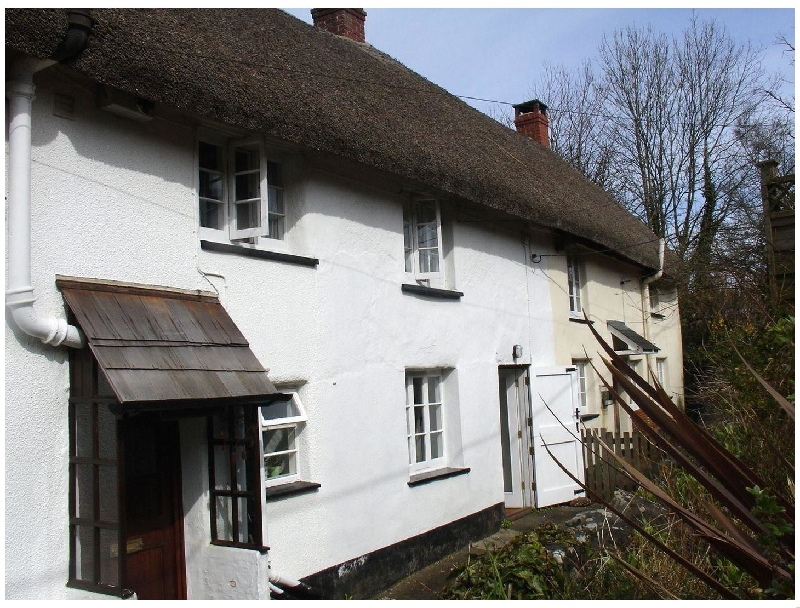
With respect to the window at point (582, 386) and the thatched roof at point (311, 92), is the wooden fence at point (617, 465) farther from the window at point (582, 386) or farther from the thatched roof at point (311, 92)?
the thatched roof at point (311, 92)

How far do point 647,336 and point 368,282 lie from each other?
10.0m

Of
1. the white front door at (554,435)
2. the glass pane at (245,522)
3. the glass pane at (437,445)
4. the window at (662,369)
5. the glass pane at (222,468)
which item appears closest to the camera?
the glass pane at (245,522)

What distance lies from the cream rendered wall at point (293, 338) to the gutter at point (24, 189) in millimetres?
173

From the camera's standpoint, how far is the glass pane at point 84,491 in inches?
198

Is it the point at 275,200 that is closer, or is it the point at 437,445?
the point at 275,200

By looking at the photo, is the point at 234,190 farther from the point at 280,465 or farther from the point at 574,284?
the point at 574,284

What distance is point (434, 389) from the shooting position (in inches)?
367

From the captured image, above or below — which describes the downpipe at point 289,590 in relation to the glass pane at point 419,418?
below

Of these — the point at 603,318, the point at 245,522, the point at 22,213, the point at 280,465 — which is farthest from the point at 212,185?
the point at 603,318

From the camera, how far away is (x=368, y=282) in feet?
26.1

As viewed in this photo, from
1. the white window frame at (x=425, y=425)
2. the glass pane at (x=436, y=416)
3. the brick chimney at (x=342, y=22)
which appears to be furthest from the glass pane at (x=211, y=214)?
the brick chimney at (x=342, y=22)

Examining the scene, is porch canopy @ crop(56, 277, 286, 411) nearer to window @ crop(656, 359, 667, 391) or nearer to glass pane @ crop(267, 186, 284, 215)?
glass pane @ crop(267, 186, 284, 215)

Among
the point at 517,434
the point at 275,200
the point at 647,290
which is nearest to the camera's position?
the point at 275,200

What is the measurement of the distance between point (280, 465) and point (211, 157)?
2794mm
